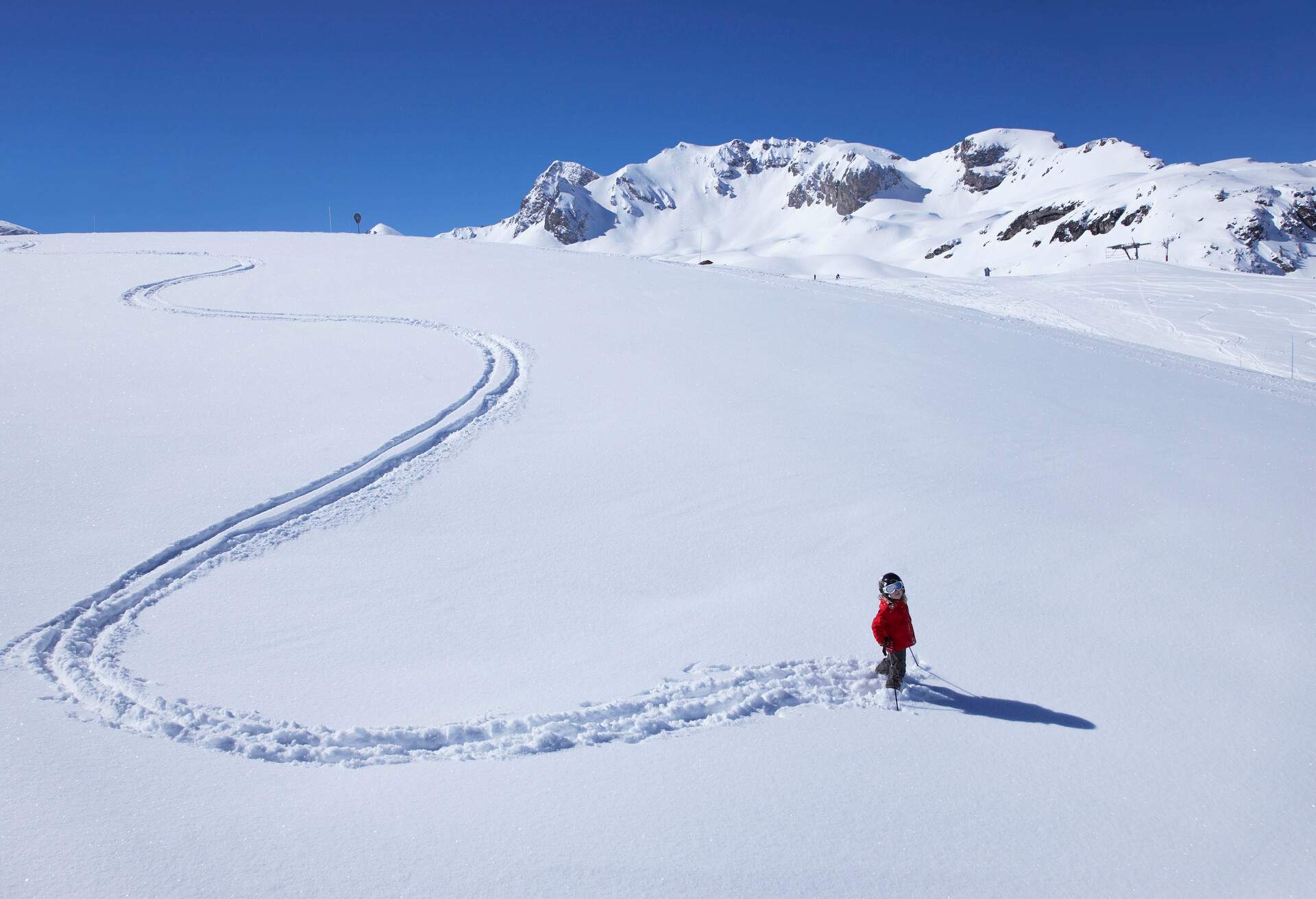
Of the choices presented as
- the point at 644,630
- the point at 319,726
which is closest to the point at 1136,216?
the point at 644,630

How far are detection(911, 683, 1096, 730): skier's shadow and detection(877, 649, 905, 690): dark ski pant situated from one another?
0.88 ft

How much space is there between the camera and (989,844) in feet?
12.9

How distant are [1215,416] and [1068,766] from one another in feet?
34.0

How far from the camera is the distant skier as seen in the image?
5051 mm

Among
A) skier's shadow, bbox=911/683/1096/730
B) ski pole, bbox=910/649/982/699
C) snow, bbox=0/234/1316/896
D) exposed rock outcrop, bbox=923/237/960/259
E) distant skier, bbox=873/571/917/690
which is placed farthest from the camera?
exposed rock outcrop, bbox=923/237/960/259

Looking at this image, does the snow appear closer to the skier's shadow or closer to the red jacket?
the skier's shadow

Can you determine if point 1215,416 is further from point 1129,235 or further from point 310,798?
point 1129,235

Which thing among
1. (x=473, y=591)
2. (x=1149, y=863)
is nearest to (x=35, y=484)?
(x=473, y=591)

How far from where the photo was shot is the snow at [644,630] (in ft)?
12.6

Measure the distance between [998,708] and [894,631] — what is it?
90 cm

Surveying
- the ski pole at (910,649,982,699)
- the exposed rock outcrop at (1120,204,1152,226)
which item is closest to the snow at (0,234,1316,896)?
the ski pole at (910,649,982,699)

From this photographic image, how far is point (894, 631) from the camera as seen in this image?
200 inches

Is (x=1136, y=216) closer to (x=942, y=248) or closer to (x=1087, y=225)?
(x=1087, y=225)

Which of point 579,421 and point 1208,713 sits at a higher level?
point 579,421
